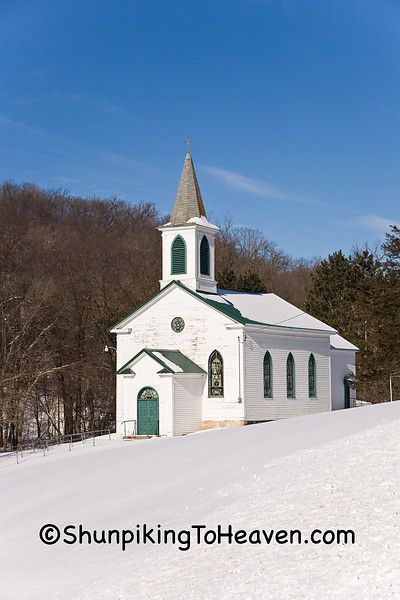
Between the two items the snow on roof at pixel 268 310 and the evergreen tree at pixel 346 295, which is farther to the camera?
the evergreen tree at pixel 346 295

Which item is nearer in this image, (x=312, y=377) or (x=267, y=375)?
(x=267, y=375)

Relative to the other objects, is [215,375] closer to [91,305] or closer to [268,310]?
[268,310]

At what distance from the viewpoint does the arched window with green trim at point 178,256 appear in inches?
1789

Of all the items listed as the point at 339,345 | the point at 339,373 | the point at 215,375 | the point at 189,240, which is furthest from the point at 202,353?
the point at 339,345

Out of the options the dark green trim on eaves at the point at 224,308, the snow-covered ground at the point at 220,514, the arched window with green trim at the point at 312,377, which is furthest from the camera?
the arched window with green trim at the point at 312,377

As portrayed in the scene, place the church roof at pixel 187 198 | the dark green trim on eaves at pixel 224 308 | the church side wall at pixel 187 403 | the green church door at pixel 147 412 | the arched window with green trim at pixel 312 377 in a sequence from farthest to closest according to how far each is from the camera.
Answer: the arched window with green trim at pixel 312 377 → the church roof at pixel 187 198 → the dark green trim on eaves at pixel 224 308 → the green church door at pixel 147 412 → the church side wall at pixel 187 403

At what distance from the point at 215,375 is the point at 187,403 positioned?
1.91m

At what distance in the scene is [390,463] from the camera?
66.7 ft

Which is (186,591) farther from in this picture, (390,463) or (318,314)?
(318,314)

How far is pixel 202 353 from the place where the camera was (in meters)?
42.9

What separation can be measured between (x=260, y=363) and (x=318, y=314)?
31.7 m

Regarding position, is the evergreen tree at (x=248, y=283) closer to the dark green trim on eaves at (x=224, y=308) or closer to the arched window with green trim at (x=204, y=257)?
the arched window with green trim at (x=204, y=257)

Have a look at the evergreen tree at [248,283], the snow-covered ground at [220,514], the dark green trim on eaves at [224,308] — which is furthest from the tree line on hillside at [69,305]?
the snow-covered ground at [220,514]

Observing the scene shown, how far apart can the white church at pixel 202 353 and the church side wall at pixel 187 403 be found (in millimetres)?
43
